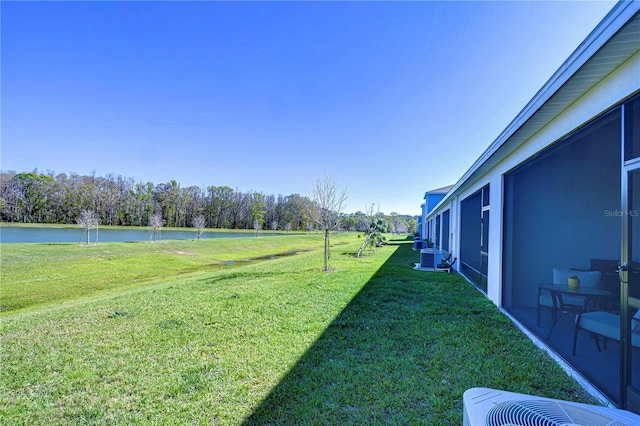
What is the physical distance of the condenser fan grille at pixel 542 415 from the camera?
1.14 meters

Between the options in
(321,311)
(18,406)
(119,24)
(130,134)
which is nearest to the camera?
(18,406)

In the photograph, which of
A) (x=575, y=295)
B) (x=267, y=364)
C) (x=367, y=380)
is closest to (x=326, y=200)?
(x=575, y=295)

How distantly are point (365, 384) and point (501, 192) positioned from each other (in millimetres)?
4094

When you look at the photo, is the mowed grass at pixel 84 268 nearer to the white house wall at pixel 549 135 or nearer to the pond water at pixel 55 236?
the pond water at pixel 55 236

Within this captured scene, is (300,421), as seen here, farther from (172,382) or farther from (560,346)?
(560,346)

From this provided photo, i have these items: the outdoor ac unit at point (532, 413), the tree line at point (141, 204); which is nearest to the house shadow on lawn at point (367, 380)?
the outdoor ac unit at point (532, 413)

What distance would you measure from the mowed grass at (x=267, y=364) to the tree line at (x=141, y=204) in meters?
26.3

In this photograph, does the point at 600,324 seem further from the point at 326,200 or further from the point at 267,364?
the point at 326,200

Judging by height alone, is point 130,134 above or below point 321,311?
above

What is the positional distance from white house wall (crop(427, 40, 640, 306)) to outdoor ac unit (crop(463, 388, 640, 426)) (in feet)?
6.91

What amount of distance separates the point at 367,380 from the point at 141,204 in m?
59.6

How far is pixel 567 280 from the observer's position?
4.23 meters

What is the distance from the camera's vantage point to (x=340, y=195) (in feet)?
38.3

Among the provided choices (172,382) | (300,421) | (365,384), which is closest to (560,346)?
(365,384)
